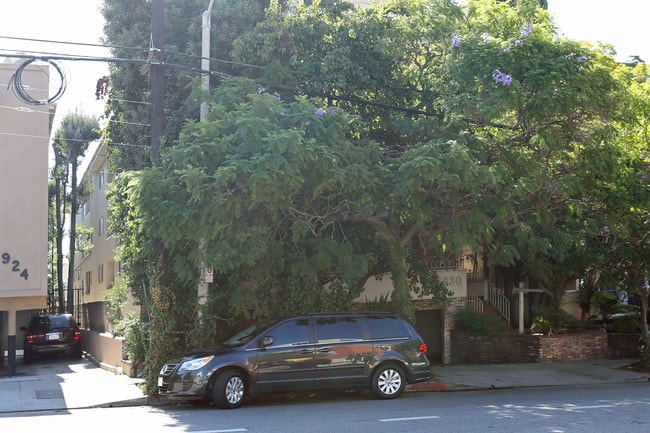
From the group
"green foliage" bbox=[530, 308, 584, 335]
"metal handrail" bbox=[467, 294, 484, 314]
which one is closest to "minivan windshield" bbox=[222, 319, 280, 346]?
"metal handrail" bbox=[467, 294, 484, 314]

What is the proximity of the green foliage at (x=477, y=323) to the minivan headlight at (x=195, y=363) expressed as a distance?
407 inches

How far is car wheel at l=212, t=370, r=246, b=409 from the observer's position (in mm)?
13609

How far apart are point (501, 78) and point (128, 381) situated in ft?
34.4

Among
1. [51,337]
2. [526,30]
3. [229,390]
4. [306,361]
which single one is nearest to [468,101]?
[526,30]

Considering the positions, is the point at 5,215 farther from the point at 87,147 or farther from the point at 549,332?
the point at 87,147

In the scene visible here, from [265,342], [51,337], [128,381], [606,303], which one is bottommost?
[128,381]

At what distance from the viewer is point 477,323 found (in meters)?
22.0

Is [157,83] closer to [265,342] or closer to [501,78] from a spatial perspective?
[265,342]

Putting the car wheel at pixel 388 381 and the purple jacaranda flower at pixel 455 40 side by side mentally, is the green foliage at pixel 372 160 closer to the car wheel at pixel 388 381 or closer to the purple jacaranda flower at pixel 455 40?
the purple jacaranda flower at pixel 455 40

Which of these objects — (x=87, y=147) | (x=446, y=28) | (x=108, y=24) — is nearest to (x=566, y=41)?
(x=446, y=28)

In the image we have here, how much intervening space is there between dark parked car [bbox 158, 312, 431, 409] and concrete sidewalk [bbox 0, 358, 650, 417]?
190 centimetres

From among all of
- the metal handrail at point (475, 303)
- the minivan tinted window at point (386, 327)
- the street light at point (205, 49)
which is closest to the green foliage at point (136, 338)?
the street light at point (205, 49)

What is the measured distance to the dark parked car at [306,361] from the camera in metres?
13.7

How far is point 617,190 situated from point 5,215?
1385 centimetres
